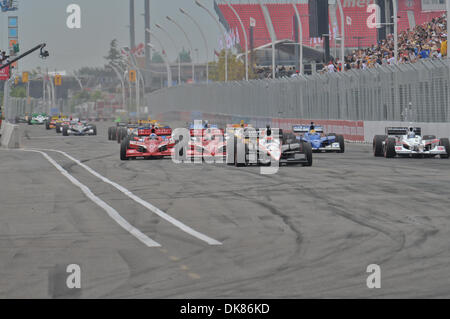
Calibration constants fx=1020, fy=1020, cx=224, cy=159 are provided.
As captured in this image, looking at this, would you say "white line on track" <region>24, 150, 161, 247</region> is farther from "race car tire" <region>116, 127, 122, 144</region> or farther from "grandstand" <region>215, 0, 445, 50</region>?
"grandstand" <region>215, 0, 445, 50</region>

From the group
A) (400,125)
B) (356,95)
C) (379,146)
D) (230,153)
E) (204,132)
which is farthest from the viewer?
(356,95)

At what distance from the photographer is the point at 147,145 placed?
94.6 feet

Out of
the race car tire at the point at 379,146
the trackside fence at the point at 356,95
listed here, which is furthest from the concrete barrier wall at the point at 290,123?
the race car tire at the point at 379,146

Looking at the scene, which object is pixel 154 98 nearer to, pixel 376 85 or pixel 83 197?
pixel 376 85

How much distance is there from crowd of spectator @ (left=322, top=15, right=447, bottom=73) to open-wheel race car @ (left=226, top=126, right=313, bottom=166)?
20.0 m

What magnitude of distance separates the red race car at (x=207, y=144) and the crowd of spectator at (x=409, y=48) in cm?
1787

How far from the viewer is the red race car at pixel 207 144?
2748 centimetres

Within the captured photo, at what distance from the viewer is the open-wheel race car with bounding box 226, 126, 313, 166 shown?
2433cm

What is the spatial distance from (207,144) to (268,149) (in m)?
3.75

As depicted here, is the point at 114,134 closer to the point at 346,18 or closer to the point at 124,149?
the point at 124,149

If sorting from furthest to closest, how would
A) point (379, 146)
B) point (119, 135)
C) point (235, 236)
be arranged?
point (119, 135) → point (379, 146) → point (235, 236)

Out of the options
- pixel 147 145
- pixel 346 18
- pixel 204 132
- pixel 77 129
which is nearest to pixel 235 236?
pixel 204 132
